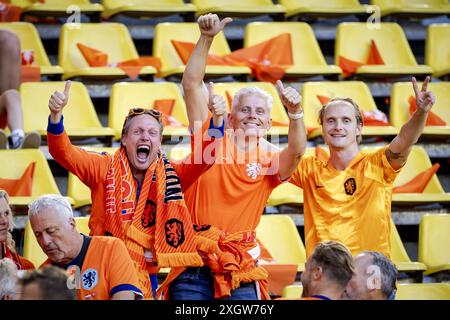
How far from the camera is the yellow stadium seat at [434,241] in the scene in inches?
222

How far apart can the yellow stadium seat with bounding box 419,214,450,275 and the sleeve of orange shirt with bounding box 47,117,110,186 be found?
199 cm

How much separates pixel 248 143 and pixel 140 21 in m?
2.88

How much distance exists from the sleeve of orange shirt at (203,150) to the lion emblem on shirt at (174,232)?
19 centimetres

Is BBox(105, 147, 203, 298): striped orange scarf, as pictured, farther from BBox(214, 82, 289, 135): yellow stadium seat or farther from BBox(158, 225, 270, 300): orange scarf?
BBox(214, 82, 289, 135): yellow stadium seat

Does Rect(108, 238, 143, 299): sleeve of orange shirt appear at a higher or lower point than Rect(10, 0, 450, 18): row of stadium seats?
lower

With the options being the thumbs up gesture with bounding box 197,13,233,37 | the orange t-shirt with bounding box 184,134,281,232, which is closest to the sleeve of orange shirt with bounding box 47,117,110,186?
the orange t-shirt with bounding box 184,134,281,232

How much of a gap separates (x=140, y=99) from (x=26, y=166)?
92 cm

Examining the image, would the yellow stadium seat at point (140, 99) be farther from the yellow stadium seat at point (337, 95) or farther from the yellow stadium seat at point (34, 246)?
the yellow stadium seat at point (34, 246)

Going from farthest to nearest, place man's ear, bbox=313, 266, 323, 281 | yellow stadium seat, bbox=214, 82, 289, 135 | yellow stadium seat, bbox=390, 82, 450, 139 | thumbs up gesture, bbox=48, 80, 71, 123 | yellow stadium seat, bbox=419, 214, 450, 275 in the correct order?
yellow stadium seat, bbox=390, 82, 450, 139
yellow stadium seat, bbox=214, 82, 289, 135
yellow stadium seat, bbox=419, 214, 450, 275
thumbs up gesture, bbox=48, 80, 71, 123
man's ear, bbox=313, 266, 323, 281

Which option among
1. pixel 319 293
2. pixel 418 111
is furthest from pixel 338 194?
pixel 319 293

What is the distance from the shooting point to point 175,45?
6652 mm

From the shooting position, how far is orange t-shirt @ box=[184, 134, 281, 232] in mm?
4332

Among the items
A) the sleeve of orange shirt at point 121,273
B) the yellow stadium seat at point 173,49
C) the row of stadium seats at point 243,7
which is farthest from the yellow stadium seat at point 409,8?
the sleeve of orange shirt at point 121,273
